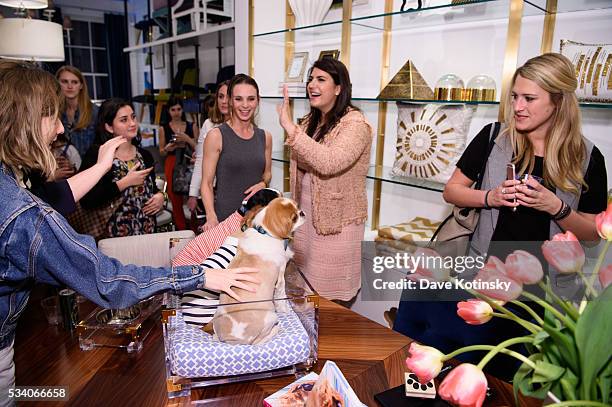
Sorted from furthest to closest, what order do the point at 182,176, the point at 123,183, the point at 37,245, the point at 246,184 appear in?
1. the point at 182,176
2. the point at 246,184
3. the point at 123,183
4. the point at 37,245

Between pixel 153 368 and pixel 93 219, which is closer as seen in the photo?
pixel 153 368

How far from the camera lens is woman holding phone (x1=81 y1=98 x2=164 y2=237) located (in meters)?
2.30

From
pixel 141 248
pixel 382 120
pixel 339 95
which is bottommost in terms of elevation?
pixel 141 248

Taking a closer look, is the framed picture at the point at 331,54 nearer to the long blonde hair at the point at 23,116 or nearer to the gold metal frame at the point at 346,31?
the gold metal frame at the point at 346,31

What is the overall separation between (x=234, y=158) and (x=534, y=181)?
5.02 ft

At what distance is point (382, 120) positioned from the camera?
8.99 feet

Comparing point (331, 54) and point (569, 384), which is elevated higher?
point (331, 54)

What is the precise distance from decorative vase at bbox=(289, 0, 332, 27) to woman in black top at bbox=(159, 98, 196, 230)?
171 centimetres

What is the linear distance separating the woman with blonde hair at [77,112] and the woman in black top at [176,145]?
1083 millimetres

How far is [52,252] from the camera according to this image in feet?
3.23

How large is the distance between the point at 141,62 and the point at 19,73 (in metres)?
6.79

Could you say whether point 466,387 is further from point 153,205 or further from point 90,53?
point 90,53

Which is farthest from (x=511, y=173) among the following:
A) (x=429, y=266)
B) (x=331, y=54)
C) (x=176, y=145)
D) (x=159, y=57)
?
(x=159, y=57)

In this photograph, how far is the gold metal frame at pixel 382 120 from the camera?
8.75 feet
